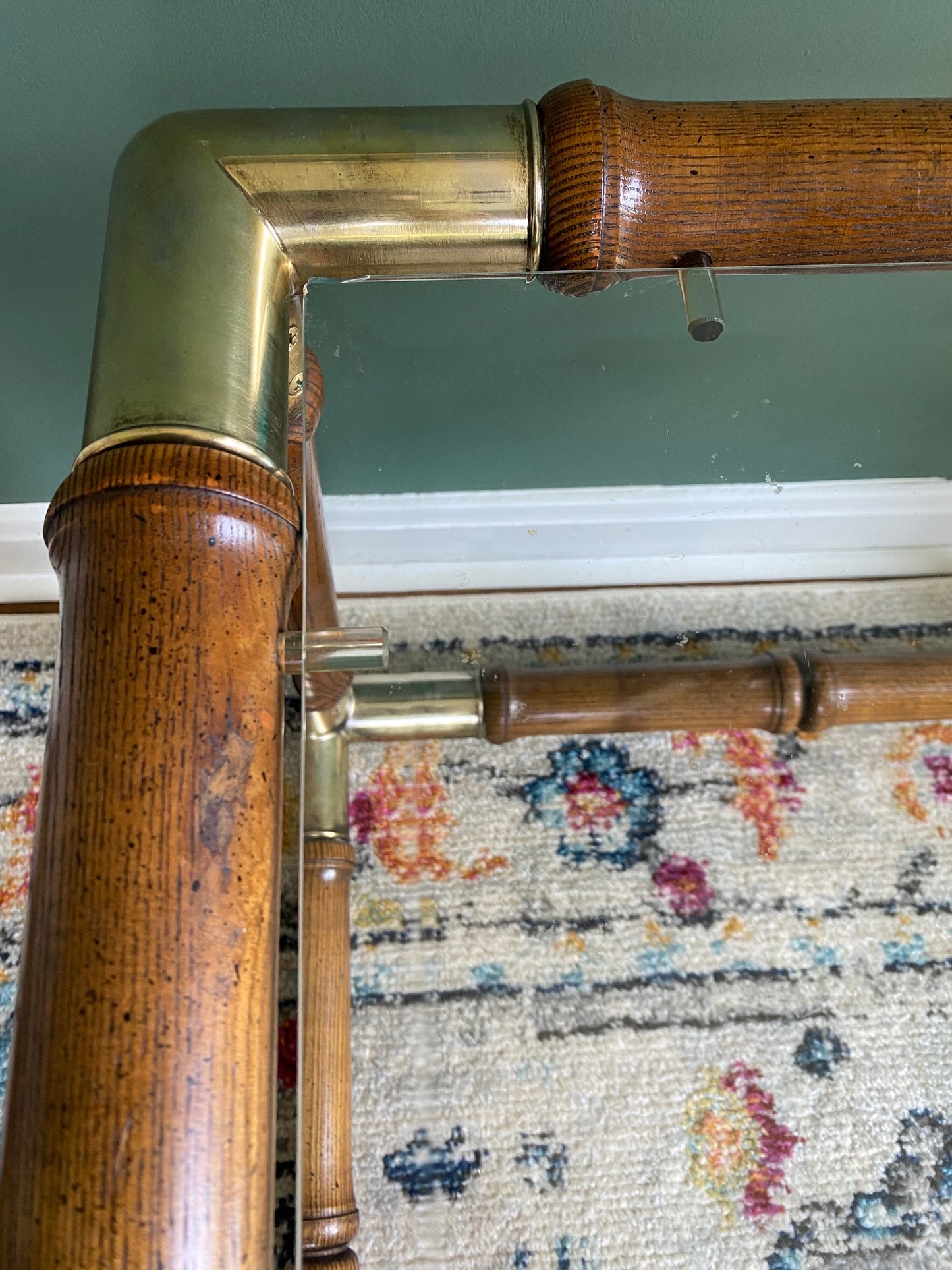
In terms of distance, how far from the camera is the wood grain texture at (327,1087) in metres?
0.52

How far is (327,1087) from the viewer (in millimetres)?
572

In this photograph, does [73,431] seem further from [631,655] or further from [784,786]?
[784,786]

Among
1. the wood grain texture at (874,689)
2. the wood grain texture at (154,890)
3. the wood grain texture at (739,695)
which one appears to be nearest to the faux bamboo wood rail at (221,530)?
the wood grain texture at (154,890)

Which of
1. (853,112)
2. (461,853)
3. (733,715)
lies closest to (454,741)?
(461,853)

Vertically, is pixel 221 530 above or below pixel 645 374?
below

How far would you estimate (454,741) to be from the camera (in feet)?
2.57

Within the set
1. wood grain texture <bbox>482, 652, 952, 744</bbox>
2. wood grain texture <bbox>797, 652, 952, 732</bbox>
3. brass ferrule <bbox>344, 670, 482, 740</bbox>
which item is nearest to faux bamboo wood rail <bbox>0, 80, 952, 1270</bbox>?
brass ferrule <bbox>344, 670, 482, 740</bbox>

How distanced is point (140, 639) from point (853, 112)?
1.37 ft

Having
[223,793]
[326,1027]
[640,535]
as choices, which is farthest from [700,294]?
[326,1027]

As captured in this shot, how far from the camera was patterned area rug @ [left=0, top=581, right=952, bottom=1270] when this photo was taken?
62 centimetres

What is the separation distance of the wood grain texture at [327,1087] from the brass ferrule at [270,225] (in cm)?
27

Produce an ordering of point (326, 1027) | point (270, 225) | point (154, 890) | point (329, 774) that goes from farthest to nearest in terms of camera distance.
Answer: point (329, 774) < point (326, 1027) < point (270, 225) < point (154, 890)

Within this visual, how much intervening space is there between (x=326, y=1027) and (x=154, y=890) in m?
0.31

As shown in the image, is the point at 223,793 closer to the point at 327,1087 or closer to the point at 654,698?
the point at 327,1087
